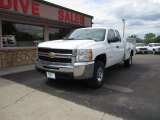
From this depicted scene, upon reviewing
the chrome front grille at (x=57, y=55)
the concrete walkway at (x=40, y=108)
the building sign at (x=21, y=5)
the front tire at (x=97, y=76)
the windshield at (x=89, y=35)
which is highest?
the building sign at (x=21, y=5)

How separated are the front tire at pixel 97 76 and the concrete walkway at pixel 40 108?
1224 millimetres

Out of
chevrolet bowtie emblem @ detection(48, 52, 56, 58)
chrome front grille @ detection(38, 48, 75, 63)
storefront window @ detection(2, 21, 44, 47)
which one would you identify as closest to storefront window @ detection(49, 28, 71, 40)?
storefront window @ detection(2, 21, 44, 47)

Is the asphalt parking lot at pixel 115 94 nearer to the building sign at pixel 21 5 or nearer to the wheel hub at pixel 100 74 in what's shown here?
the wheel hub at pixel 100 74

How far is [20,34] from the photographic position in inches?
429

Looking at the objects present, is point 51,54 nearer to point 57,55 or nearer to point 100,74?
point 57,55

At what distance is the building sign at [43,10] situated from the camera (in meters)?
8.84

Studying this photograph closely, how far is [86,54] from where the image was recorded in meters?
5.12

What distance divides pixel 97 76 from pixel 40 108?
2156mm

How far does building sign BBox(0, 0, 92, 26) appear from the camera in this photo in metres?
8.84

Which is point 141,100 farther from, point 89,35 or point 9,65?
point 9,65

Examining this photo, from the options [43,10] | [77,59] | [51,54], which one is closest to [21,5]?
[43,10]

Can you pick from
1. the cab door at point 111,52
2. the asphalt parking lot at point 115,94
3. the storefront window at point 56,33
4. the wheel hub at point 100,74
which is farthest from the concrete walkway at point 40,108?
the storefront window at point 56,33

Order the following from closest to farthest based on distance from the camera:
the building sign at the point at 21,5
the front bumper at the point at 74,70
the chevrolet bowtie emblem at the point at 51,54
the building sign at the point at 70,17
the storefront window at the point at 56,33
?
the front bumper at the point at 74,70
the chevrolet bowtie emblem at the point at 51,54
the building sign at the point at 21,5
the building sign at the point at 70,17
the storefront window at the point at 56,33

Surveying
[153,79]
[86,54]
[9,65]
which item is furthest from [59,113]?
[9,65]
